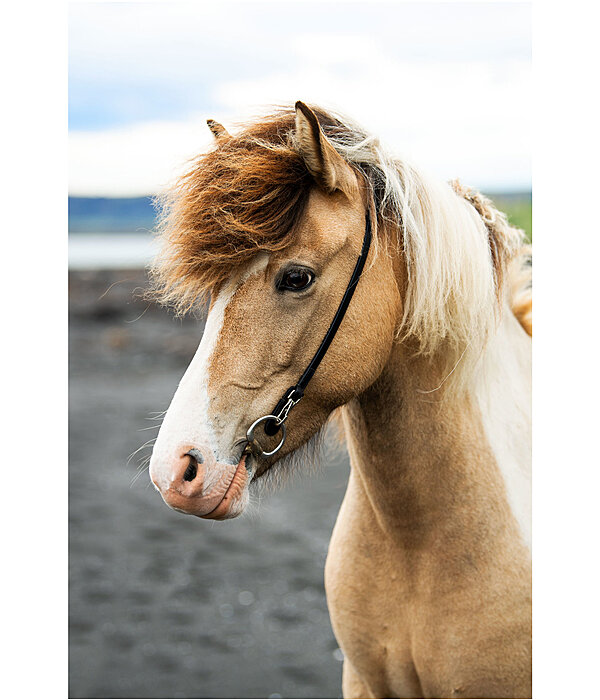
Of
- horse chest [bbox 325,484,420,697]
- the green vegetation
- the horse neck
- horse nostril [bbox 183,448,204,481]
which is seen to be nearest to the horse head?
horse nostril [bbox 183,448,204,481]

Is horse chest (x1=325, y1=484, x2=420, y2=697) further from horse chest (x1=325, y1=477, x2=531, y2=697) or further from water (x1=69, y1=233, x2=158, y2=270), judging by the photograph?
water (x1=69, y1=233, x2=158, y2=270)

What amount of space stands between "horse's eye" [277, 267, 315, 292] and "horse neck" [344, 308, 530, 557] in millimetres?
322

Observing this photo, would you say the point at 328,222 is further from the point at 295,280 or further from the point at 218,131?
the point at 218,131

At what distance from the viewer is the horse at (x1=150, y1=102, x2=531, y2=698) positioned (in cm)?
153

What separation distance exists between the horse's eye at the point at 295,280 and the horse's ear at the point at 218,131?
377 millimetres

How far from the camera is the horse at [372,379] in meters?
1.53

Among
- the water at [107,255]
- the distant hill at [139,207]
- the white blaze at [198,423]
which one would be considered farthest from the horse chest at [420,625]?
the water at [107,255]

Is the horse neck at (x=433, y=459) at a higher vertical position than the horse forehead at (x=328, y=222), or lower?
lower

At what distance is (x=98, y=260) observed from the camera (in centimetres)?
2158

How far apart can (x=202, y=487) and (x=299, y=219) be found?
2.02ft

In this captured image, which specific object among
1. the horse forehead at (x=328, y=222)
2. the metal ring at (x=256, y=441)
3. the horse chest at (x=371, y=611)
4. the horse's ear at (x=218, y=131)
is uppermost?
the horse's ear at (x=218, y=131)

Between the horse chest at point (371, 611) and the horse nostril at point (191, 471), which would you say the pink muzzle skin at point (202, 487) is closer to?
the horse nostril at point (191, 471)

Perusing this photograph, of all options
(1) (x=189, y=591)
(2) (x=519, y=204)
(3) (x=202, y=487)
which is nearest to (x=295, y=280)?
(3) (x=202, y=487)
